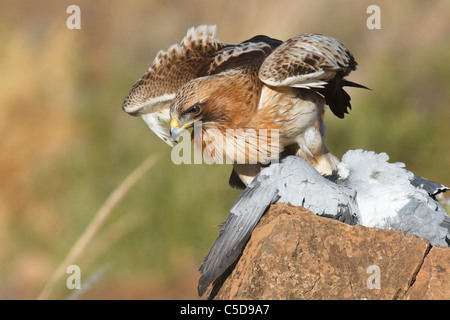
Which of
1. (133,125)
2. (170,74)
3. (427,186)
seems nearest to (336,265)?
(427,186)

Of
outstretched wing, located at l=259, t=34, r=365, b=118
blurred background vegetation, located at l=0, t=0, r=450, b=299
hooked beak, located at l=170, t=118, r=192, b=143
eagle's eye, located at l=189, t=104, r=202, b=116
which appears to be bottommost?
blurred background vegetation, located at l=0, t=0, r=450, b=299

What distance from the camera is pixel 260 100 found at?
4.60 m

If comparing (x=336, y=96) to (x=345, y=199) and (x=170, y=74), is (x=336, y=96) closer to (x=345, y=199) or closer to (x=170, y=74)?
(x=345, y=199)

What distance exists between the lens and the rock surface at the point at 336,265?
3379 millimetres

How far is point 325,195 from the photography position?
153 inches

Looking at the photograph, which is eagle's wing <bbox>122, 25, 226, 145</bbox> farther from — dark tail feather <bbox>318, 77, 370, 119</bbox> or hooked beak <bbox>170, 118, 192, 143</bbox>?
dark tail feather <bbox>318, 77, 370, 119</bbox>

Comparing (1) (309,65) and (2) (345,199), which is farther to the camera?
(1) (309,65)

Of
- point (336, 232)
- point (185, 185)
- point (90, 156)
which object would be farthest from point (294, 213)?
point (90, 156)

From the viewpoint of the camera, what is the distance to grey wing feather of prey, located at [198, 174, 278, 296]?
3695mm

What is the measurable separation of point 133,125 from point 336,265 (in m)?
5.21

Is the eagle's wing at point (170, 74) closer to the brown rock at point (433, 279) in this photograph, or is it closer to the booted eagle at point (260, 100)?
the booted eagle at point (260, 100)

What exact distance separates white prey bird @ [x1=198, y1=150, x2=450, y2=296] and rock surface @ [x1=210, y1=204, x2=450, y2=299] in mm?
221

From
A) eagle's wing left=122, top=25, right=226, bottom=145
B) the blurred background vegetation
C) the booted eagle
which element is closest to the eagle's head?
the booted eagle

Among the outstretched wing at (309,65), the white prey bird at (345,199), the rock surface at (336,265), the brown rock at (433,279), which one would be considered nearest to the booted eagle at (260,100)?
the outstretched wing at (309,65)
